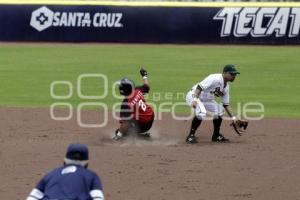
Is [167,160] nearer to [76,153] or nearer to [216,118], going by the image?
[216,118]

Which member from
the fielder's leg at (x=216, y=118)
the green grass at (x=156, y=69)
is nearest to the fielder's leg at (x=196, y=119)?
the fielder's leg at (x=216, y=118)

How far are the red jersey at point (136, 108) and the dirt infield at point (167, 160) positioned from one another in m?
0.46

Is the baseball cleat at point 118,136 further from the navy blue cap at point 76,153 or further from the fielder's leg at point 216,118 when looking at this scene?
the navy blue cap at point 76,153

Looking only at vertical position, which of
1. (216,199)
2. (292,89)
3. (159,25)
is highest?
(159,25)

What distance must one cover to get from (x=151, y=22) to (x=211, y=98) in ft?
65.2

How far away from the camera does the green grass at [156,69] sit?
20.5 meters

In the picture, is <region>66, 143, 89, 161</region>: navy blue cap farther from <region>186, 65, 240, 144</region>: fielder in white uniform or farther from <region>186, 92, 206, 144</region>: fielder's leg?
<region>186, 92, 206, 144</region>: fielder's leg

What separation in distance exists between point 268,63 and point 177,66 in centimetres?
312

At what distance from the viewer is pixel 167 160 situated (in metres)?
12.6

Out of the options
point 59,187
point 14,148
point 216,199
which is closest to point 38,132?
point 14,148

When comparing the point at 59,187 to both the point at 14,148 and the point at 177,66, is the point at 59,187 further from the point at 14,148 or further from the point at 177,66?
the point at 177,66

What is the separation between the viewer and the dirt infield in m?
10.7

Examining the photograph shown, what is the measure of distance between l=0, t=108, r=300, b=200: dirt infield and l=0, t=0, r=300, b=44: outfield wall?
16737 millimetres

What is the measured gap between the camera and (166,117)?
17.4 m
